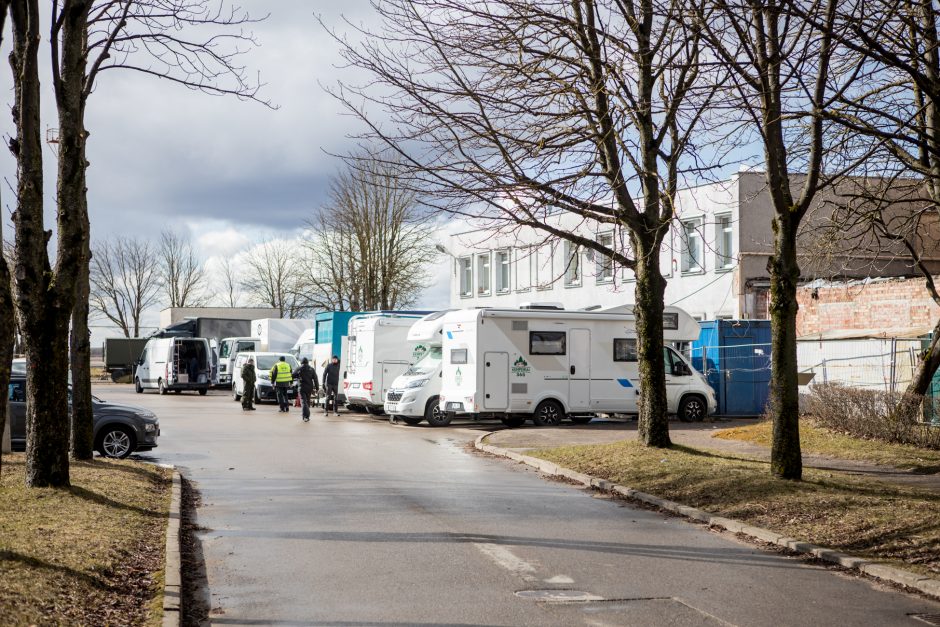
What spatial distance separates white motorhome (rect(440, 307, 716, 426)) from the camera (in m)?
24.0

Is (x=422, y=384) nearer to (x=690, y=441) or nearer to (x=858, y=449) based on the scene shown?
(x=690, y=441)

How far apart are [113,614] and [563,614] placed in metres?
2.85

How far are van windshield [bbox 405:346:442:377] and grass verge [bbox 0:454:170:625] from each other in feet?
44.9

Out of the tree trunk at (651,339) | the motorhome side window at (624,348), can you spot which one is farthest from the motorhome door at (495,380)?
the tree trunk at (651,339)

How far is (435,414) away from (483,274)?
70.7 feet

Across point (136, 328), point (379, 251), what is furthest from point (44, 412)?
point (136, 328)

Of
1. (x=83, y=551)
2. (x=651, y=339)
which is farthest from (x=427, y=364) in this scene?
(x=83, y=551)

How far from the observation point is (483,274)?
46.6 m

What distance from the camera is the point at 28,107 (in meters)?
9.79

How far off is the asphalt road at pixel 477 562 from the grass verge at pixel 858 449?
14.9 ft

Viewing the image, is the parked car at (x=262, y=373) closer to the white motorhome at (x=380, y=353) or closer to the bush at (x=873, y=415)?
the white motorhome at (x=380, y=353)

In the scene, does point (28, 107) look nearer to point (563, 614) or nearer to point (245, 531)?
point (245, 531)

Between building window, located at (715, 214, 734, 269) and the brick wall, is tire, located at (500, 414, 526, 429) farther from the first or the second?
building window, located at (715, 214, 734, 269)

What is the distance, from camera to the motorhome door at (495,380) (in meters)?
23.9
